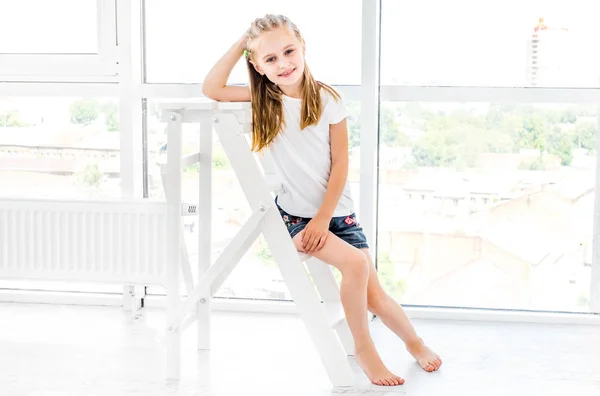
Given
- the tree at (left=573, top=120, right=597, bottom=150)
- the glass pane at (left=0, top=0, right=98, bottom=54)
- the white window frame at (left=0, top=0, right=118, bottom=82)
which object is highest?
the glass pane at (left=0, top=0, right=98, bottom=54)

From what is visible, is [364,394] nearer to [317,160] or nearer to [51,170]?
[317,160]

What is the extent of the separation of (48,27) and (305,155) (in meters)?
1.16

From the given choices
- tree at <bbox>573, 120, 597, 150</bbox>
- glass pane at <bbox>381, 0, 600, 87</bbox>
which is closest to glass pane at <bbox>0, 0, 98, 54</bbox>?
glass pane at <bbox>381, 0, 600, 87</bbox>

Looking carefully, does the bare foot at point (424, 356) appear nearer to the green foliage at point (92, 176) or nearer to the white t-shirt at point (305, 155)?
the white t-shirt at point (305, 155)

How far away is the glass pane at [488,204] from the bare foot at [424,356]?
52cm

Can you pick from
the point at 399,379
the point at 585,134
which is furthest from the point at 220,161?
the point at 585,134

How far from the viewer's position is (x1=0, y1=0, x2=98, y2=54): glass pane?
2920mm

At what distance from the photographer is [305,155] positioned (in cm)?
237

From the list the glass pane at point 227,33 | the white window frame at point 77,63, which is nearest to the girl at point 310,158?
the glass pane at point 227,33

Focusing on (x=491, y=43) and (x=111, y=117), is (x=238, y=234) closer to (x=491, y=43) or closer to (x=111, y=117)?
(x=111, y=117)

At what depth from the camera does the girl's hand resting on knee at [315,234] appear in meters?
2.29

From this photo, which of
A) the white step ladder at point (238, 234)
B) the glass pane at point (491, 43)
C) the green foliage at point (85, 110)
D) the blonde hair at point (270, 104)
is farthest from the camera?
the green foliage at point (85, 110)

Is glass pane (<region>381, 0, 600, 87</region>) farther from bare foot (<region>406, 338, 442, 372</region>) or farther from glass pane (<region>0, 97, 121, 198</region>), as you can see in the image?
glass pane (<region>0, 97, 121, 198</region>)

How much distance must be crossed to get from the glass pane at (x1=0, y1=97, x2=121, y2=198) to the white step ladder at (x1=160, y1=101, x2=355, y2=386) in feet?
2.39
